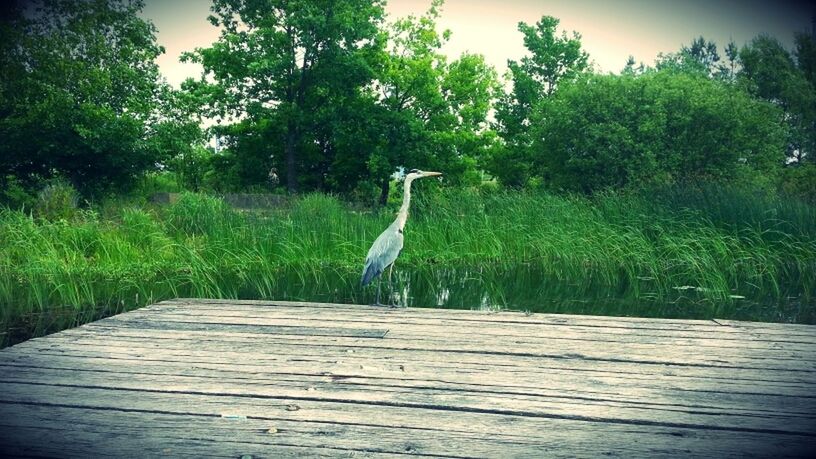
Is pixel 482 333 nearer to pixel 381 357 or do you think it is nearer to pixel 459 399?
pixel 381 357

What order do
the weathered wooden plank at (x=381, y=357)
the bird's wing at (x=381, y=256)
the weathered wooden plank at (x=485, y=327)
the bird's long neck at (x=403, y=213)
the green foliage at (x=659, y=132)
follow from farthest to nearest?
the green foliage at (x=659, y=132), the bird's long neck at (x=403, y=213), the bird's wing at (x=381, y=256), the weathered wooden plank at (x=485, y=327), the weathered wooden plank at (x=381, y=357)

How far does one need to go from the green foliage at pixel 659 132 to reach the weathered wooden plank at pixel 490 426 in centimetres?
1185

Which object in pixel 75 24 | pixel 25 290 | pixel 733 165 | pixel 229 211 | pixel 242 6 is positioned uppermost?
pixel 242 6

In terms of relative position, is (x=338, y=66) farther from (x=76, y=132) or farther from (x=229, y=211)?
(x=229, y=211)

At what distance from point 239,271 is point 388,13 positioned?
43.7 feet

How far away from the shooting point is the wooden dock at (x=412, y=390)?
1686 millimetres

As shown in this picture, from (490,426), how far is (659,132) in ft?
42.8

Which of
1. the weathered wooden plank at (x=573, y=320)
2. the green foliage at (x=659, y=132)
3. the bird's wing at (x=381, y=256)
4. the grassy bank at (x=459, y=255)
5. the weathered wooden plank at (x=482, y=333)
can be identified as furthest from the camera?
the green foliage at (x=659, y=132)

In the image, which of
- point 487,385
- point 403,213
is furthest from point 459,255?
point 487,385

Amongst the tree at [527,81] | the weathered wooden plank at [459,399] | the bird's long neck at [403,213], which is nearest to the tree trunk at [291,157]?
the tree at [527,81]

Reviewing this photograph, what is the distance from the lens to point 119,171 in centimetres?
1455

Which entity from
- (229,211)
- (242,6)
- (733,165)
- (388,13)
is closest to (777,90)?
(733,165)

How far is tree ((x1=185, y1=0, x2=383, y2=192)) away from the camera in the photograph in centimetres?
1595

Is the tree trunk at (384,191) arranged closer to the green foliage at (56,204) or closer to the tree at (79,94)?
the tree at (79,94)
